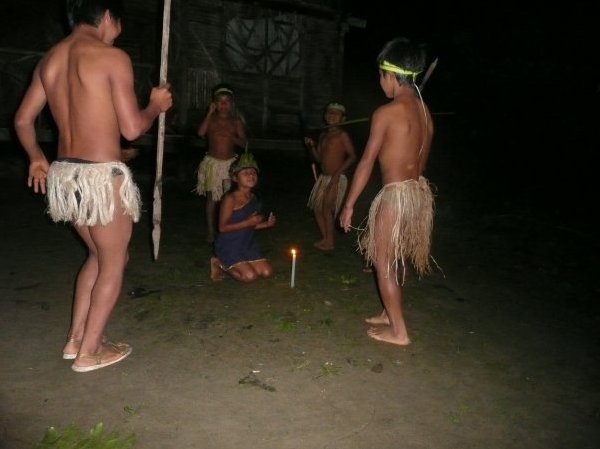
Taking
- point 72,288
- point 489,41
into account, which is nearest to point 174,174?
point 72,288

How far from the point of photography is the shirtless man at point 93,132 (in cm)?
257

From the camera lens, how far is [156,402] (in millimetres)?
2664

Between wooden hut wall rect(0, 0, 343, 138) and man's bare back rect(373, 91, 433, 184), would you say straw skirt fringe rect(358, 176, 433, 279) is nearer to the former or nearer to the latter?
man's bare back rect(373, 91, 433, 184)

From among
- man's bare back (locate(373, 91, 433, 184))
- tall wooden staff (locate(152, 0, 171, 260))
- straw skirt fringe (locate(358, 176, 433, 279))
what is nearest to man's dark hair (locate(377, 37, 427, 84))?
man's bare back (locate(373, 91, 433, 184))

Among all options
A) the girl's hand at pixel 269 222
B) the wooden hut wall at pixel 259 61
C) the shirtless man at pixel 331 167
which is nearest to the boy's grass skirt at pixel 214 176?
the shirtless man at pixel 331 167

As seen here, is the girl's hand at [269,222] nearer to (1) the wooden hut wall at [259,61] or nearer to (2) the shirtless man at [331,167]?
(2) the shirtless man at [331,167]

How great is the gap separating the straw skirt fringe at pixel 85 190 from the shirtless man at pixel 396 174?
57.0 inches

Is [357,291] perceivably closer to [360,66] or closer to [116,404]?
[116,404]

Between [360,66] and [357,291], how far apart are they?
2159 cm

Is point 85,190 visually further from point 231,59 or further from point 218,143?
point 231,59

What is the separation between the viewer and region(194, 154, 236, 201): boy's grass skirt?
5598 mm

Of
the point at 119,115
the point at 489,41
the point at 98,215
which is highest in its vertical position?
the point at 489,41

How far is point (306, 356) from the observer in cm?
327

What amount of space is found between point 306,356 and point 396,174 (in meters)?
1.33
